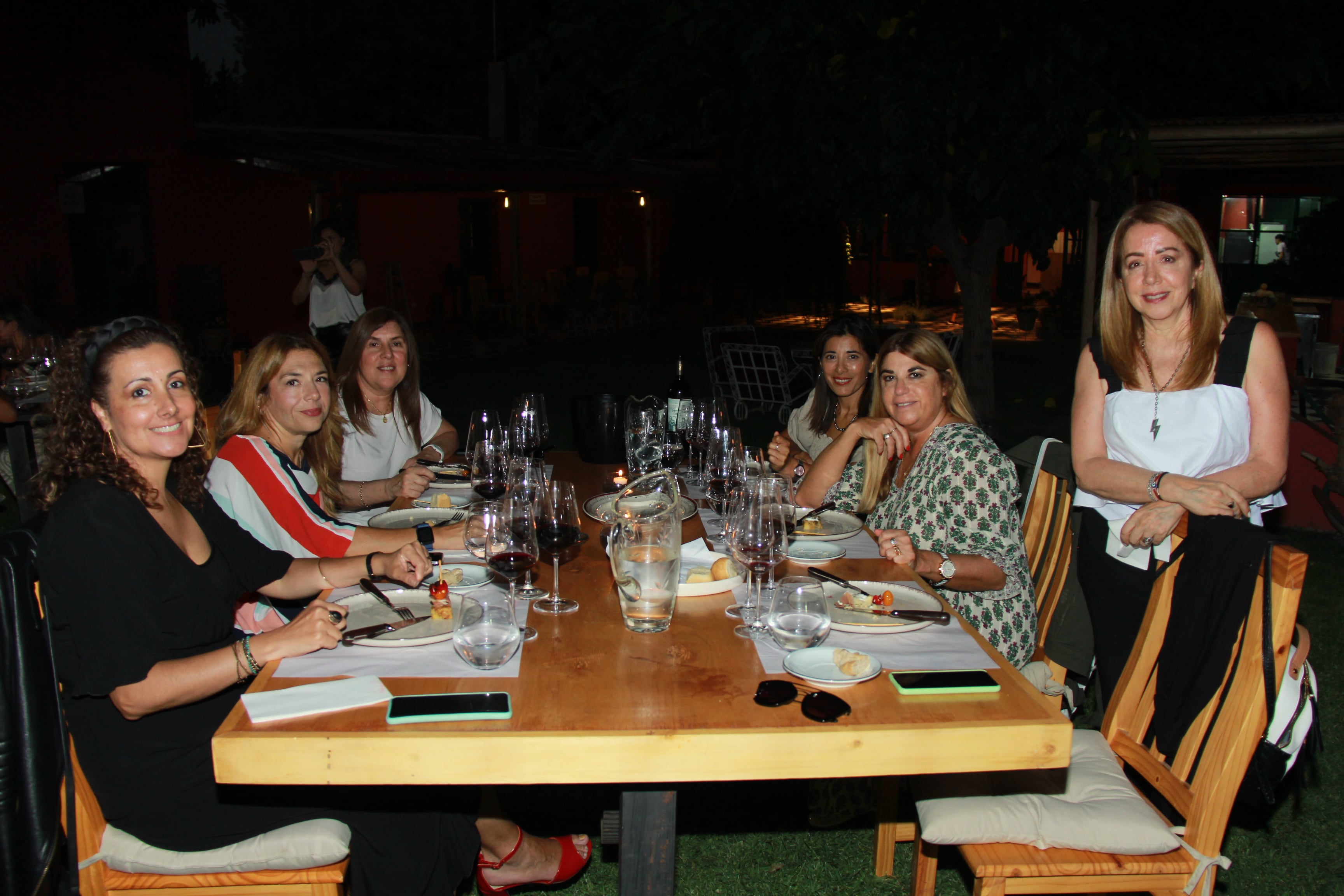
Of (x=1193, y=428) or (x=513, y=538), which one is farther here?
(x=1193, y=428)

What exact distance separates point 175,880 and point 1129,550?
2402 millimetres

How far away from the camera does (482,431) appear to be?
322 centimetres

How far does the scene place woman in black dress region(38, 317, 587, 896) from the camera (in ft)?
6.07

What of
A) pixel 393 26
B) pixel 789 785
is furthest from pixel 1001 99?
pixel 393 26

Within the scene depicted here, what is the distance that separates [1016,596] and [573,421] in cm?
194

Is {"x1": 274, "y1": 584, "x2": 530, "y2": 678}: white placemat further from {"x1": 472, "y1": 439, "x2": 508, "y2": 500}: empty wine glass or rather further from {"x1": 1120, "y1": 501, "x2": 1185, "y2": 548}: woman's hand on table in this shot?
{"x1": 1120, "y1": 501, "x2": 1185, "y2": 548}: woman's hand on table

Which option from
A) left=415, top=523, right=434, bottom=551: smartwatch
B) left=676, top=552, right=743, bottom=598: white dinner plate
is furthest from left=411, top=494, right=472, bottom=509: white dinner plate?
left=676, top=552, right=743, bottom=598: white dinner plate

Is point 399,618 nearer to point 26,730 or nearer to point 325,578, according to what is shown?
point 325,578

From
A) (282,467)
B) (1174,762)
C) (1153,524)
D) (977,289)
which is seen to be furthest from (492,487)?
(977,289)

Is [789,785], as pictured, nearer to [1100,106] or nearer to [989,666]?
[989,666]

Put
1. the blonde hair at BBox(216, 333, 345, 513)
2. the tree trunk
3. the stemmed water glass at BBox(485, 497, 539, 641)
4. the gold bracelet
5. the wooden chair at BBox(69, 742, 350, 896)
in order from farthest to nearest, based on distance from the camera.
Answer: the tree trunk → the blonde hair at BBox(216, 333, 345, 513) → the gold bracelet → the stemmed water glass at BBox(485, 497, 539, 641) → the wooden chair at BBox(69, 742, 350, 896)

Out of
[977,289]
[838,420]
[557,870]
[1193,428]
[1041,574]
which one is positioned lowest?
[557,870]

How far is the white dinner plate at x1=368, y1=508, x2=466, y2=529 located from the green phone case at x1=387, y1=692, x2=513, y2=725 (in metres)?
1.31

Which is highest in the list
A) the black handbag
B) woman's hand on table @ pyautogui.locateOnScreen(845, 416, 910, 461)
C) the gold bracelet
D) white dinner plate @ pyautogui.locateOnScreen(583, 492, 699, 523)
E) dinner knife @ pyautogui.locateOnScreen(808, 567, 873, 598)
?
woman's hand on table @ pyautogui.locateOnScreen(845, 416, 910, 461)
